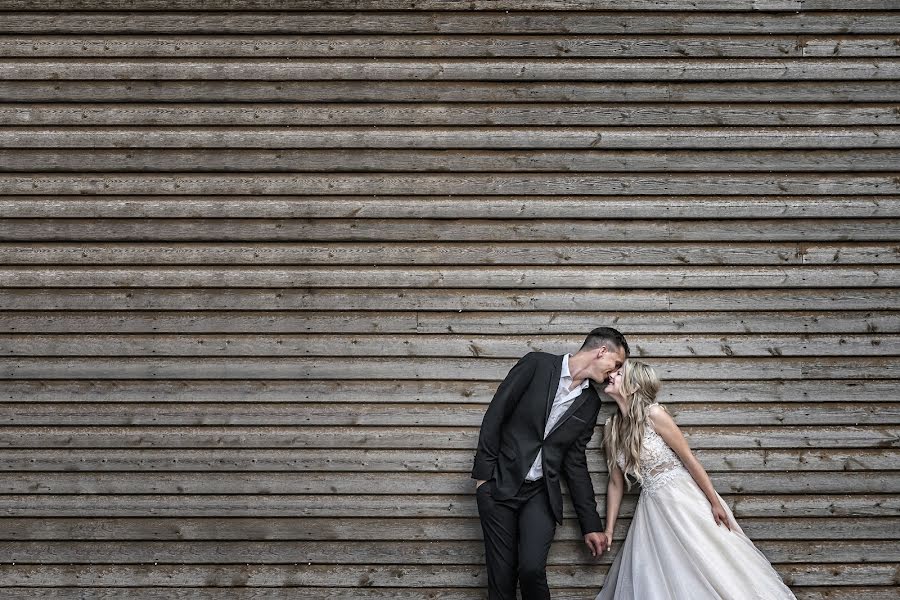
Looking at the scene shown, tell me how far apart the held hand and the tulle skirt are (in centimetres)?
15

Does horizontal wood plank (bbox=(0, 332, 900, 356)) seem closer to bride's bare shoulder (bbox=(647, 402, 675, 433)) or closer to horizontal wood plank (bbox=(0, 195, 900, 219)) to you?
bride's bare shoulder (bbox=(647, 402, 675, 433))

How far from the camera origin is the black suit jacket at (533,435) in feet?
12.9

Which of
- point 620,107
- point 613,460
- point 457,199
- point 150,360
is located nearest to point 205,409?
point 150,360

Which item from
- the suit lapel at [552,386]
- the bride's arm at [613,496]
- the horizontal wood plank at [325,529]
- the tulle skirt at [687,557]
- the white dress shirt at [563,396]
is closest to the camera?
the tulle skirt at [687,557]

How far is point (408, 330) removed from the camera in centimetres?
441

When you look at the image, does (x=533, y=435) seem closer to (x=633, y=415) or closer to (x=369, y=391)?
(x=633, y=415)

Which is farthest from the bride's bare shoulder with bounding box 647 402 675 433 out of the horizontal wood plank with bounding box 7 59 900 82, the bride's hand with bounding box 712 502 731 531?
the horizontal wood plank with bounding box 7 59 900 82

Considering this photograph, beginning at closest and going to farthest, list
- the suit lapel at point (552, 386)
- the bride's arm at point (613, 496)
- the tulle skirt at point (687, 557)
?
1. the tulle skirt at point (687, 557)
2. the suit lapel at point (552, 386)
3. the bride's arm at point (613, 496)

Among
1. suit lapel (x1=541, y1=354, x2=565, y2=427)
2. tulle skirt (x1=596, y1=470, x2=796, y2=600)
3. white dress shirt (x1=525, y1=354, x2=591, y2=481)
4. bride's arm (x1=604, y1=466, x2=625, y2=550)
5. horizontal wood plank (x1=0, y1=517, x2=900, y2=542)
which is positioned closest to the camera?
tulle skirt (x1=596, y1=470, x2=796, y2=600)

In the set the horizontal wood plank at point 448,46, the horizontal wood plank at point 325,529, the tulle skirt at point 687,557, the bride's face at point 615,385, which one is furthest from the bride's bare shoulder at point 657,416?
the horizontal wood plank at point 448,46

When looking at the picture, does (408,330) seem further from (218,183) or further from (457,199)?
(218,183)

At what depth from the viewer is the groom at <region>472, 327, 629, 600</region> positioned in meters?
3.93

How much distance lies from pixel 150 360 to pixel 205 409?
1.48ft

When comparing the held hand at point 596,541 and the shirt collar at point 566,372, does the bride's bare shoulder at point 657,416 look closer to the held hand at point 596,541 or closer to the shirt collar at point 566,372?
the shirt collar at point 566,372
